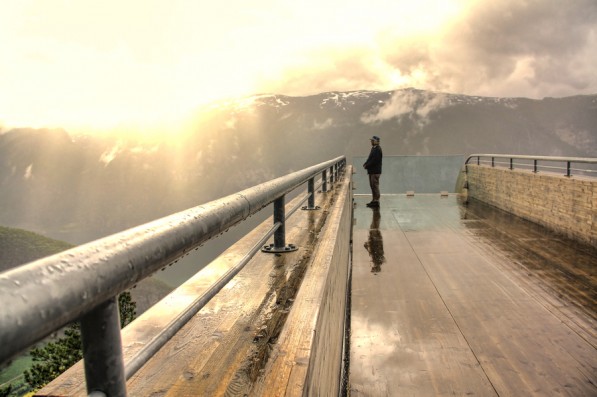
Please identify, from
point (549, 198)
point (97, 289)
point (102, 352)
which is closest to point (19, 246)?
point (549, 198)

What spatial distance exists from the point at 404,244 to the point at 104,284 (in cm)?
883

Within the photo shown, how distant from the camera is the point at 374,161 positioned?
13.9 metres

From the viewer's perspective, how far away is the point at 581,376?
149 inches

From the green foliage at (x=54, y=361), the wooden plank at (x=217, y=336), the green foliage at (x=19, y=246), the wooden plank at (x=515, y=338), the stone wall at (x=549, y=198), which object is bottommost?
the green foliage at (x=19, y=246)

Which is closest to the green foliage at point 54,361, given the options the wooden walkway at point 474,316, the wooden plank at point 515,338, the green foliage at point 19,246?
the wooden walkway at point 474,316

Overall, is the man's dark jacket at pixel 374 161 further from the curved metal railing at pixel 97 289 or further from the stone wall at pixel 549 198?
the curved metal railing at pixel 97 289

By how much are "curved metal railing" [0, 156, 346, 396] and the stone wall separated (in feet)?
30.0

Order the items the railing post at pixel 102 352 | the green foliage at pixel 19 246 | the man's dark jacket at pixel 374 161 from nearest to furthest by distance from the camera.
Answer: the railing post at pixel 102 352 → the man's dark jacket at pixel 374 161 → the green foliage at pixel 19 246

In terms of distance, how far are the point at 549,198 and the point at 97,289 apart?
37.1 feet

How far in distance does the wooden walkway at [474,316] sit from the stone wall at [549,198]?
0.41 metres

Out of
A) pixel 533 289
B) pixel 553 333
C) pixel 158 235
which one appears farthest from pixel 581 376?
pixel 158 235

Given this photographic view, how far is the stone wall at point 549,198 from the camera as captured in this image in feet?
28.5

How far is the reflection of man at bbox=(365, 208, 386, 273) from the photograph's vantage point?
7.68 meters

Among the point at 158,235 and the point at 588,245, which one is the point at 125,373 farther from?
the point at 588,245
